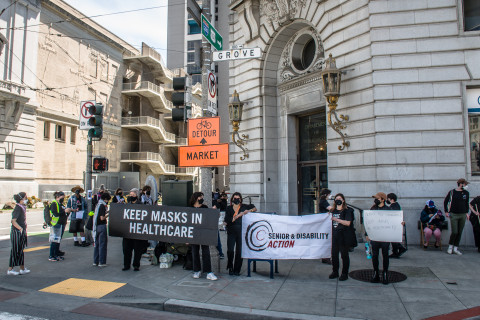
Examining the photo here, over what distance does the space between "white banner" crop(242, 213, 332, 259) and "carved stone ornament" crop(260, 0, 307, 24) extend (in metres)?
9.61

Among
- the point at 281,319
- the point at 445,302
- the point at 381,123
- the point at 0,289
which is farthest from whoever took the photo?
the point at 381,123

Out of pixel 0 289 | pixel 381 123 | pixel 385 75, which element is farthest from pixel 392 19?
pixel 0 289

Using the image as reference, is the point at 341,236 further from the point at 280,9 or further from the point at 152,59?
the point at 152,59

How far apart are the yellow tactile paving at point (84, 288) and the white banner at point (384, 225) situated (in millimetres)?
5194

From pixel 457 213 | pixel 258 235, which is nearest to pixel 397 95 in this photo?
pixel 457 213

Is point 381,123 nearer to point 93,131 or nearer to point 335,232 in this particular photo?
point 335,232

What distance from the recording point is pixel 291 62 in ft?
48.5

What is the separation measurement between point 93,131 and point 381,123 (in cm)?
906

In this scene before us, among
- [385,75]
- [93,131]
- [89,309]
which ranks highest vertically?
[385,75]

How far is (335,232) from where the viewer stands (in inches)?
287

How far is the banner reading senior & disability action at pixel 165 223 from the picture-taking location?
295 inches

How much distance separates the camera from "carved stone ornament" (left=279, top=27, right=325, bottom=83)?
13.4 metres

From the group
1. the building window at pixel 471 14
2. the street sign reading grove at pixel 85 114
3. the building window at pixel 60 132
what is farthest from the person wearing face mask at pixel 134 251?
the building window at pixel 60 132

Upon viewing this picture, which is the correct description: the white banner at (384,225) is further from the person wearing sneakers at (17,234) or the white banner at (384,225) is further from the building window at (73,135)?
the building window at (73,135)
